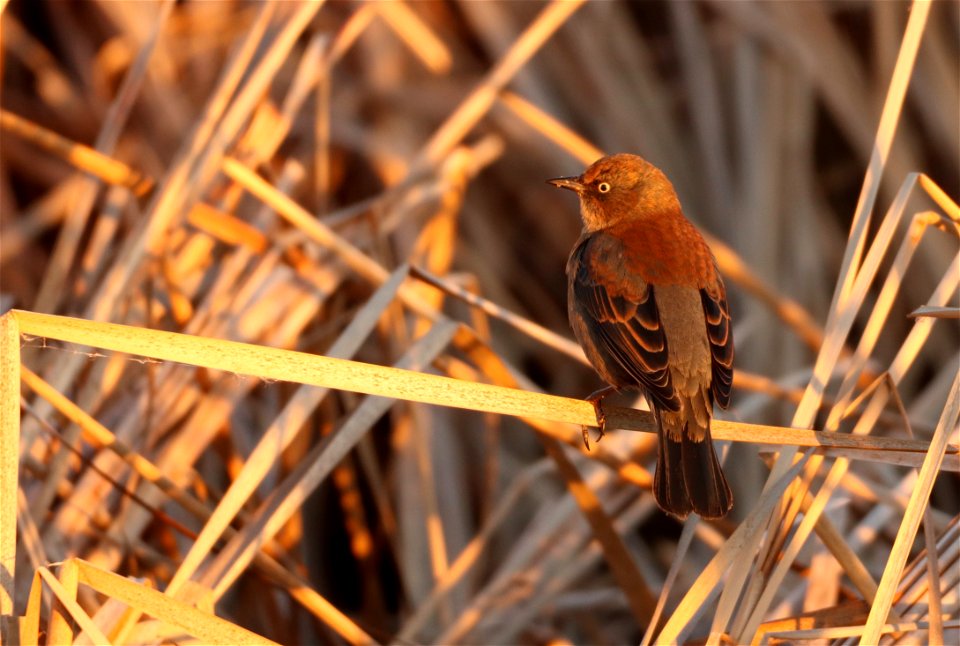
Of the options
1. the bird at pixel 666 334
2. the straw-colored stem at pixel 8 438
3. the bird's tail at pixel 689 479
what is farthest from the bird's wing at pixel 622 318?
the straw-colored stem at pixel 8 438

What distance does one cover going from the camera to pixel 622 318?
369 cm

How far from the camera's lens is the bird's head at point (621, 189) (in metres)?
4.35

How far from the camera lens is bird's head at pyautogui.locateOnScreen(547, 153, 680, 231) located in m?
4.35

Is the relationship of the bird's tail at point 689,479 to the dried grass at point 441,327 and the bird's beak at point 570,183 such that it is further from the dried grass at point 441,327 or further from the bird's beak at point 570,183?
the bird's beak at point 570,183

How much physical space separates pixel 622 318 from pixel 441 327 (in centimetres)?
56

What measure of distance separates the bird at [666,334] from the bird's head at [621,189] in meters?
0.08

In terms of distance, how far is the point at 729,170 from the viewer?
586 centimetres

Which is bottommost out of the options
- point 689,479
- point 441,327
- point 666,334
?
point 689,479

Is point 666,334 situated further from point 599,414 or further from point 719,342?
point 599,414

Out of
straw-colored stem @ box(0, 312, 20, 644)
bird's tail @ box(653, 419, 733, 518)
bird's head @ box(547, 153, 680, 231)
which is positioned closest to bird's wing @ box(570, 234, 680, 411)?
bird's tail @ box(653, 419, 733, 518)

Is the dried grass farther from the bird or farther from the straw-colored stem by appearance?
the bird

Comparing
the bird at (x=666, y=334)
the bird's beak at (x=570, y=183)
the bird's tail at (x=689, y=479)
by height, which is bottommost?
the bird's tail at (x=689, y=479)

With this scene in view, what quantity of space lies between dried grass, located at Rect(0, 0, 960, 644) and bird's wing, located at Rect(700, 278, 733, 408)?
0.34 metres

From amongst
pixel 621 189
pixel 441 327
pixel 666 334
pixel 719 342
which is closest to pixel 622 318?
pixel 666 334
